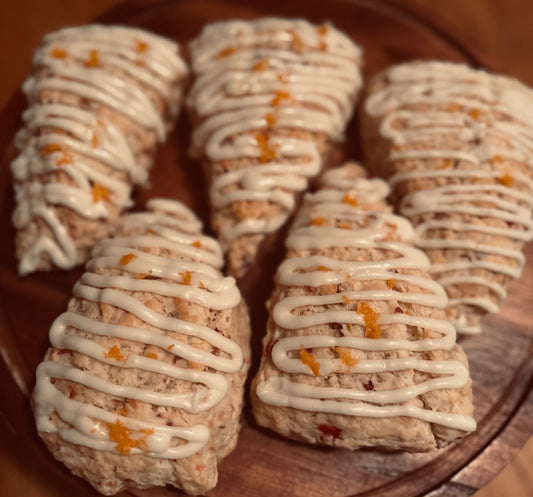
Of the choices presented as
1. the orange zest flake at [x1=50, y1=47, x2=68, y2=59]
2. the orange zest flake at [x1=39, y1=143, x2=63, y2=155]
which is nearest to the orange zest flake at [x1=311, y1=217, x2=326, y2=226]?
the orange zest flake at [x1=39, y1=143, x2=63, y2=155]

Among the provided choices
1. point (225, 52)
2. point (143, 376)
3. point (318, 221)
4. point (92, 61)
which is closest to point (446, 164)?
point (318, 221)

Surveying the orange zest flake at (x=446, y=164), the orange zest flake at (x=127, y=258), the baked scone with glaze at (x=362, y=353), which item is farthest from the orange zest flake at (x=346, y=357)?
the orange zest flake at (x=446, y=164)

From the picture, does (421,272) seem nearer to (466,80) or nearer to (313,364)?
(313,364)

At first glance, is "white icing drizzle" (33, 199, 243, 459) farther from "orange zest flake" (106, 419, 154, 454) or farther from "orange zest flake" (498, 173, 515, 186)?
"orange zest flake" (498, 173, 515, 186)

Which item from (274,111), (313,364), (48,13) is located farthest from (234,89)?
(48,13)

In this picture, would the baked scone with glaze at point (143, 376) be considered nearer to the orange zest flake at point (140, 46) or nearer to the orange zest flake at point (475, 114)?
the orange zest flake at point (140, 46)

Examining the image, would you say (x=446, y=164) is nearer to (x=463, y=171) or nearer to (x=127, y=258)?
(x=463, y=171)
